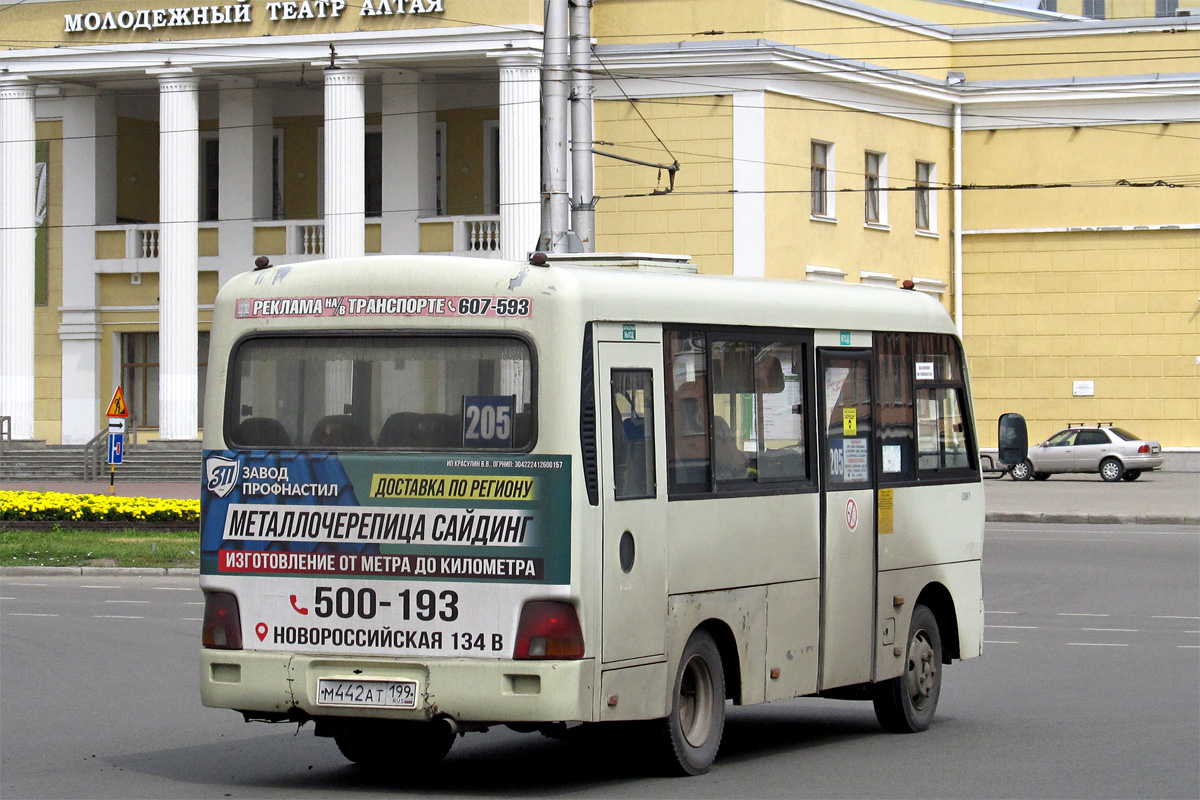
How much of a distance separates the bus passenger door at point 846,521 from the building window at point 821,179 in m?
32.2

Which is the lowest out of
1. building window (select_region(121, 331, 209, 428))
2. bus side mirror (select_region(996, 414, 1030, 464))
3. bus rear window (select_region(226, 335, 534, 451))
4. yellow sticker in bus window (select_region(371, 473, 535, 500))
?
yellow sticker in bus window (select_region(371, 473, 535, 500))

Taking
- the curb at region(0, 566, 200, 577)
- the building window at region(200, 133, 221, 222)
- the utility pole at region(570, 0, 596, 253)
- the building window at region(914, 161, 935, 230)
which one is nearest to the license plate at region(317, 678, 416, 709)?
the utility pole at region(570, 0, 596, 253)

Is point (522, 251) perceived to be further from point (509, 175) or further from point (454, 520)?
point (454, 520)

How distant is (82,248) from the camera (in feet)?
149

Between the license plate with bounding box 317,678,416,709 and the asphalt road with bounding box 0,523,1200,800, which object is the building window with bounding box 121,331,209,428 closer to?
the asphalt road with bounding box 0,523,1200,800

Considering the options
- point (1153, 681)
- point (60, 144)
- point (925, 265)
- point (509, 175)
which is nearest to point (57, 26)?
point (60, 144)

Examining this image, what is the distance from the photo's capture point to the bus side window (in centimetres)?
847

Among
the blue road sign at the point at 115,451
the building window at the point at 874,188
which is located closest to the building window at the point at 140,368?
the blue road sign at the point at 115,451

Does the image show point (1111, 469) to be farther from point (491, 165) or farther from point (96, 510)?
point (96, 510)

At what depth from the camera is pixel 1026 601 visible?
18344mm

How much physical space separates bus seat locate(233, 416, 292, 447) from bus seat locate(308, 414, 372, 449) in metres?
0.17

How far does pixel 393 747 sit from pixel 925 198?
128 ft

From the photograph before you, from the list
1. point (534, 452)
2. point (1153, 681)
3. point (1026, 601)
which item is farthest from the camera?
point (1026, 601)

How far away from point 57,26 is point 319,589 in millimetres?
37811
